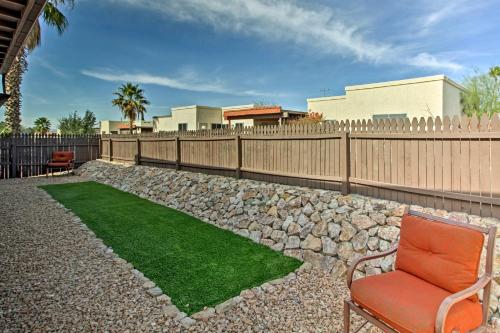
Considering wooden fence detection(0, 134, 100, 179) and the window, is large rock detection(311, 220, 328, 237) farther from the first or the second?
wooden fence detection(0, 134, 100, 179)

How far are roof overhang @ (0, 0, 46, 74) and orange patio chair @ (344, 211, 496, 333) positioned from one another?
4.55m

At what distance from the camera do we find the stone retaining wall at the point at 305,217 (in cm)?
423

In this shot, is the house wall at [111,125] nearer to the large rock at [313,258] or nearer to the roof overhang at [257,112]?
the roof overhang at [257,112]

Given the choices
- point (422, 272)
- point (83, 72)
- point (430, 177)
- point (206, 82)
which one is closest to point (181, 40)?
point (206, 82)

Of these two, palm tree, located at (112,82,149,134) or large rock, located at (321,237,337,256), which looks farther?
palm tree, located at (112,82,149,134)

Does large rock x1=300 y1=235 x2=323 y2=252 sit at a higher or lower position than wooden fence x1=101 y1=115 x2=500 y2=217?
lower

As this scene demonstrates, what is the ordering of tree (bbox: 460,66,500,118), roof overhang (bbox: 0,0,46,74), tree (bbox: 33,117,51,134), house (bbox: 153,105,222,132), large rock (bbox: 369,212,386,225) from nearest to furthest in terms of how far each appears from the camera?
roof overhang (bbox: 0,0,46,74)
large rock (bbox: 369,212,386,225)
tree (bbox: 460,66,500,118)
house (bbox: 153,105,222,132)
tree (bbox: 33,117,51,134)

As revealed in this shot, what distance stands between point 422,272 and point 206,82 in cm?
2666

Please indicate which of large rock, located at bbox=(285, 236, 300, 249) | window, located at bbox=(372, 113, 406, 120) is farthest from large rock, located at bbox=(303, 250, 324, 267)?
window, located at bbox=(372, 113, 406, 120)

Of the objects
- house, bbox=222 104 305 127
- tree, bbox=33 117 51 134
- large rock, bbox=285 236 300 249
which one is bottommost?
large rock, bbox=285 236 300 249

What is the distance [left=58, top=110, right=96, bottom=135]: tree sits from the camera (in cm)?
3644

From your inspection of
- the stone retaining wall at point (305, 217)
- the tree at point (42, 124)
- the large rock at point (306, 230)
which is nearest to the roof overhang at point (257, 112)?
the stone retaining wall at point (305, 217)

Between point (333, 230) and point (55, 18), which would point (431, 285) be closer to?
point (333, 230)

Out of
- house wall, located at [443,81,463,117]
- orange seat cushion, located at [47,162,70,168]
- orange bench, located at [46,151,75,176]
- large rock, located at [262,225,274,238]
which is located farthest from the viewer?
orange bench, located at [46,151,75,176]
